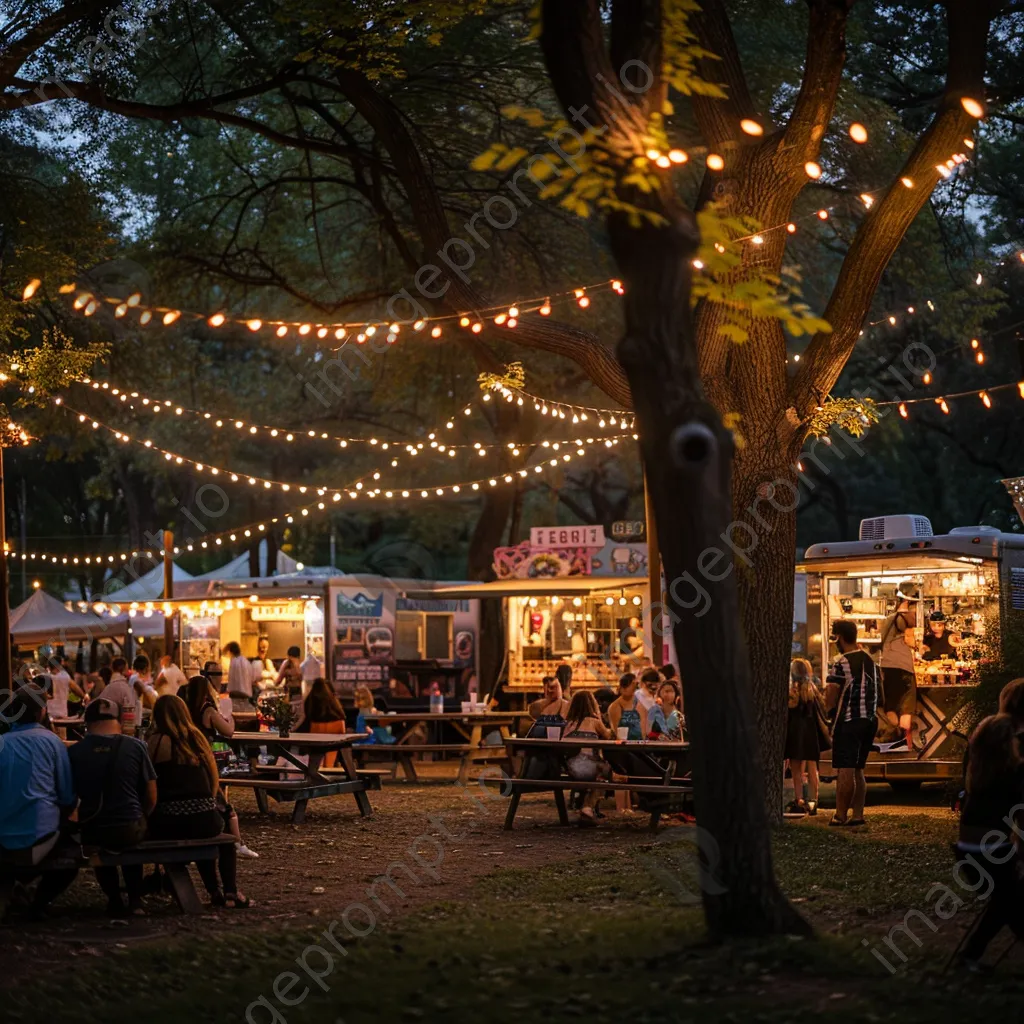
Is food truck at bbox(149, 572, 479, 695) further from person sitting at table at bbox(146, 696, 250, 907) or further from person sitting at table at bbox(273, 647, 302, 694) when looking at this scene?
Answer: person sitting at table at bbox(146, 696, 250, 907)

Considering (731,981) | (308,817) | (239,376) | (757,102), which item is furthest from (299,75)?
(239,376)

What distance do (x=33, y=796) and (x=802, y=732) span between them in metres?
8.00

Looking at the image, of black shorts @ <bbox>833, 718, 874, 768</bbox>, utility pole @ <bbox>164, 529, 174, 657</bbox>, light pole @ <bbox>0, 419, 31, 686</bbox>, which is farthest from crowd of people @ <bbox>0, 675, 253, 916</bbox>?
utility pole @ <bbox>164, 529, 174, 657</bbox>

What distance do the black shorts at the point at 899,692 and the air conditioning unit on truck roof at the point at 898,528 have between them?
164 cm

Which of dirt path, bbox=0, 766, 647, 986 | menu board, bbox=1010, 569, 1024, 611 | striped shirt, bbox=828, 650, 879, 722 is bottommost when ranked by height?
dirt path, bbox=0, 766, 647, 986

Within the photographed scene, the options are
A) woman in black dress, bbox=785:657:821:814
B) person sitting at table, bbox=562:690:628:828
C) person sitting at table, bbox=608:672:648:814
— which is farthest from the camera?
woman in black dress, bbox=785:657:821:814

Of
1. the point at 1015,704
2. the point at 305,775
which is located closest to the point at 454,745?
the point at 305,775

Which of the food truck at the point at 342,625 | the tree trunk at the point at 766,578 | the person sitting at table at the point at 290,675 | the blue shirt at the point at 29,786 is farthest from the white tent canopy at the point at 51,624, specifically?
the blue shirt at the point at 29,786

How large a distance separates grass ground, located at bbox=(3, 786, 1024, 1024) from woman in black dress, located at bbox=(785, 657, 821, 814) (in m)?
4.34

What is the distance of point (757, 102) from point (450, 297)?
8011 millimetres

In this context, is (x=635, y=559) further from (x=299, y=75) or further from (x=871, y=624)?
(x=299, y=75)

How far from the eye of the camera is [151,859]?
8.91 m

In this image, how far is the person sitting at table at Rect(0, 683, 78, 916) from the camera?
344 inches

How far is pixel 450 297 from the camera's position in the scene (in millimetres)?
13758
